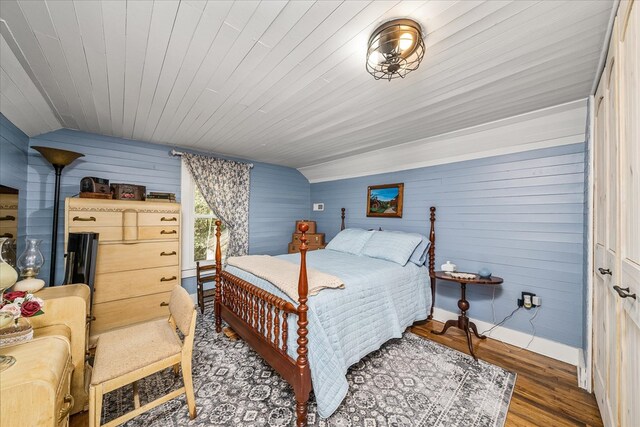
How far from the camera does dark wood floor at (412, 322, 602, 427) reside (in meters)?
1.60

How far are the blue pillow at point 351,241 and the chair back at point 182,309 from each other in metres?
2.19

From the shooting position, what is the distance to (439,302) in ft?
10.2

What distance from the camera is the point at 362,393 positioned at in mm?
1810

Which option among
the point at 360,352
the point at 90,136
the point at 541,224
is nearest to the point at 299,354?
the point at 360,352

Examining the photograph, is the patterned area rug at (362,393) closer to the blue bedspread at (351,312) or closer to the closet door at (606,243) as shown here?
the blue bedspread at (351,312)

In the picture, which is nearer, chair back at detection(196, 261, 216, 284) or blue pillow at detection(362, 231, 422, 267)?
blue pillow at detection(362, 231, 422, 267)

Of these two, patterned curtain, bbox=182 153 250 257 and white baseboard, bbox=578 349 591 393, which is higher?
patterned curtain, bbox=182 153 250 257

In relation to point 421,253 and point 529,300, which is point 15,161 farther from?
point 529,300

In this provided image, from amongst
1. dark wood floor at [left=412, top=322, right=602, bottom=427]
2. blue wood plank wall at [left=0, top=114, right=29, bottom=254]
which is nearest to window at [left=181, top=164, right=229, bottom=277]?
blue wood plank wall at [left=0, top=114, right=29, bottom=254]

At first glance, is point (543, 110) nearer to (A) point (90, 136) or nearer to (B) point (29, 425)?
(B) point (29, 425)

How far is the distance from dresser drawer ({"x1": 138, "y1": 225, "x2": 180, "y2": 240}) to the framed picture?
278 cm

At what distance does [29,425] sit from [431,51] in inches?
96.8

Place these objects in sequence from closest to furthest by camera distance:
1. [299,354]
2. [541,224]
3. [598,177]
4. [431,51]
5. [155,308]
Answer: [431,51], [299,354], [598,177], [541,224], [155,308]

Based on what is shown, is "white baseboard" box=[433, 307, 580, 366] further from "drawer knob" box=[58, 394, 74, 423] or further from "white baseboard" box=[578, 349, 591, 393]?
"drawer knob" box=[58, 394, 74, 423]
